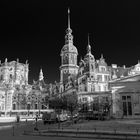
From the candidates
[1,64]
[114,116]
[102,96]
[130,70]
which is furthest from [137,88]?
[1,64]

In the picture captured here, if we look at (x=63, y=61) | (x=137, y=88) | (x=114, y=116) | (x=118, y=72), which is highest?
(x=63, y=61)

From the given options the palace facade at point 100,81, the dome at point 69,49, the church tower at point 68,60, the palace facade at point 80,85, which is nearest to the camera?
the palace facade at point 100,81

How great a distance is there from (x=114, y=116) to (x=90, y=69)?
36.7 meters

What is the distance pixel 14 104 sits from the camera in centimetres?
12075

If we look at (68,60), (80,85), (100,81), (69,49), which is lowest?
(80,85)

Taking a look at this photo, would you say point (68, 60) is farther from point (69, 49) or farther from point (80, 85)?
point (80, 85)

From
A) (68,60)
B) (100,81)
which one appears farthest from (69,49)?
(100,81)

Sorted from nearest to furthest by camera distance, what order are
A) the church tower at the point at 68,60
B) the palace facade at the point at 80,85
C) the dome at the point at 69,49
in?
the palace facade at the point at 80,85
the church tower at the point at 68,60
the dome at the point at 69,49

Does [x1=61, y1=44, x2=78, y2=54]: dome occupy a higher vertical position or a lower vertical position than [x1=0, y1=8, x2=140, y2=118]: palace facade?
higher

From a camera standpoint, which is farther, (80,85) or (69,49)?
(69,49)

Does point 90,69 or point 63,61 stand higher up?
point 63,61

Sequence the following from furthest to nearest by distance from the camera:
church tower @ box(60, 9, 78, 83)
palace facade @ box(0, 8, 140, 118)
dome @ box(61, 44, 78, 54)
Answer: dome @ box(61, 44, 78, 54), church tower @ box(60, 9, 78, 83), palace facade @ box(0, 8, 140, 118)

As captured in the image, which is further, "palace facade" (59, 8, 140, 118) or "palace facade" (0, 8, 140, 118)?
"palace facade" (0, 8, 140, 118)

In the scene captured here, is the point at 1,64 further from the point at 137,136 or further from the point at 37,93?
the point at 137,136
